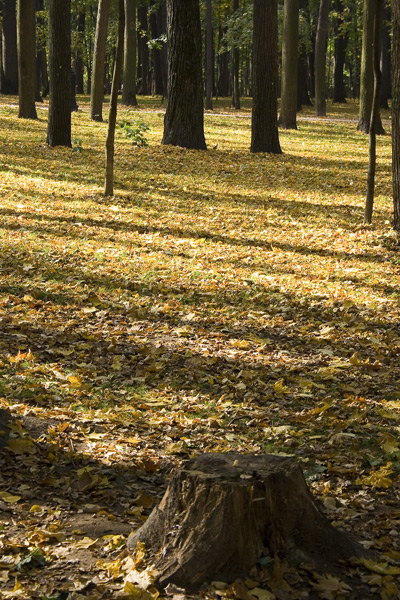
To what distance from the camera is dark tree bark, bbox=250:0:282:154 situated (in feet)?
58.7

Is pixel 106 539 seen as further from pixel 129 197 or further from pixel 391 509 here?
A: pixel 129 197

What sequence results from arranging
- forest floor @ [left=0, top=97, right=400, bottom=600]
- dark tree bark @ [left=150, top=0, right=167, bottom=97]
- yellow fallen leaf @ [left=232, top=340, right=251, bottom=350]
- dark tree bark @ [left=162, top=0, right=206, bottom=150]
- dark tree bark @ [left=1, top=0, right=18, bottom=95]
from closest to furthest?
forest floor @ [left=0, top=97, right=400, bottom=600] → yellow fallen leaf @ [left=232, top=340, right=251, bottom=350] → dark tree bark @ [left=162, top=0, right=206, bottom=150] → dark tree bark @ [left=1, top=0, right=18, bottom=95] → dark tree bark @ [left=150, top=0, right=167, bottom=97]

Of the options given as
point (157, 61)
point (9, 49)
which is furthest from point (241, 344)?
point (157, 61)

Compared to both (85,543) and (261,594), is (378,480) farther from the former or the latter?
(85,543)

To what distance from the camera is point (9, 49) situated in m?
34.2

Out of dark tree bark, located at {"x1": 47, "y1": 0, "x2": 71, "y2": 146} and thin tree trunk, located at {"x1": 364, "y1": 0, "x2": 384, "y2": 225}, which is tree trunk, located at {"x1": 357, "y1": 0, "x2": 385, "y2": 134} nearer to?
dark tree bark, located at {"x1": 47, "y1": 0, "x2": 71, "y2": 146}

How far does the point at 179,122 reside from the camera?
61.0ft

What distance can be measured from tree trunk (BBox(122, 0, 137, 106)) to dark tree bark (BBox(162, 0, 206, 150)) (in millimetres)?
9599

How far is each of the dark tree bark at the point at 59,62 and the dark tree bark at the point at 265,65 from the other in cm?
434

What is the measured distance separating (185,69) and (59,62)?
289 cm

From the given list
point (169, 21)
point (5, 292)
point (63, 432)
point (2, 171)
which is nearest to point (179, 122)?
point (169, 21)

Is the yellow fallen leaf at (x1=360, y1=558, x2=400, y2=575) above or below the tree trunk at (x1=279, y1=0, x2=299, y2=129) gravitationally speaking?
below

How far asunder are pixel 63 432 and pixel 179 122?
47.2ft

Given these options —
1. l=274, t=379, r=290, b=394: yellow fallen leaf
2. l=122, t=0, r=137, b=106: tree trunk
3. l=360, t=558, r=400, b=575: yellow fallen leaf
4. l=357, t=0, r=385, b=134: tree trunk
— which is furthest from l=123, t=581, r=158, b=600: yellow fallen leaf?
l=122, t=0, r=137, b=106: tree trunk
